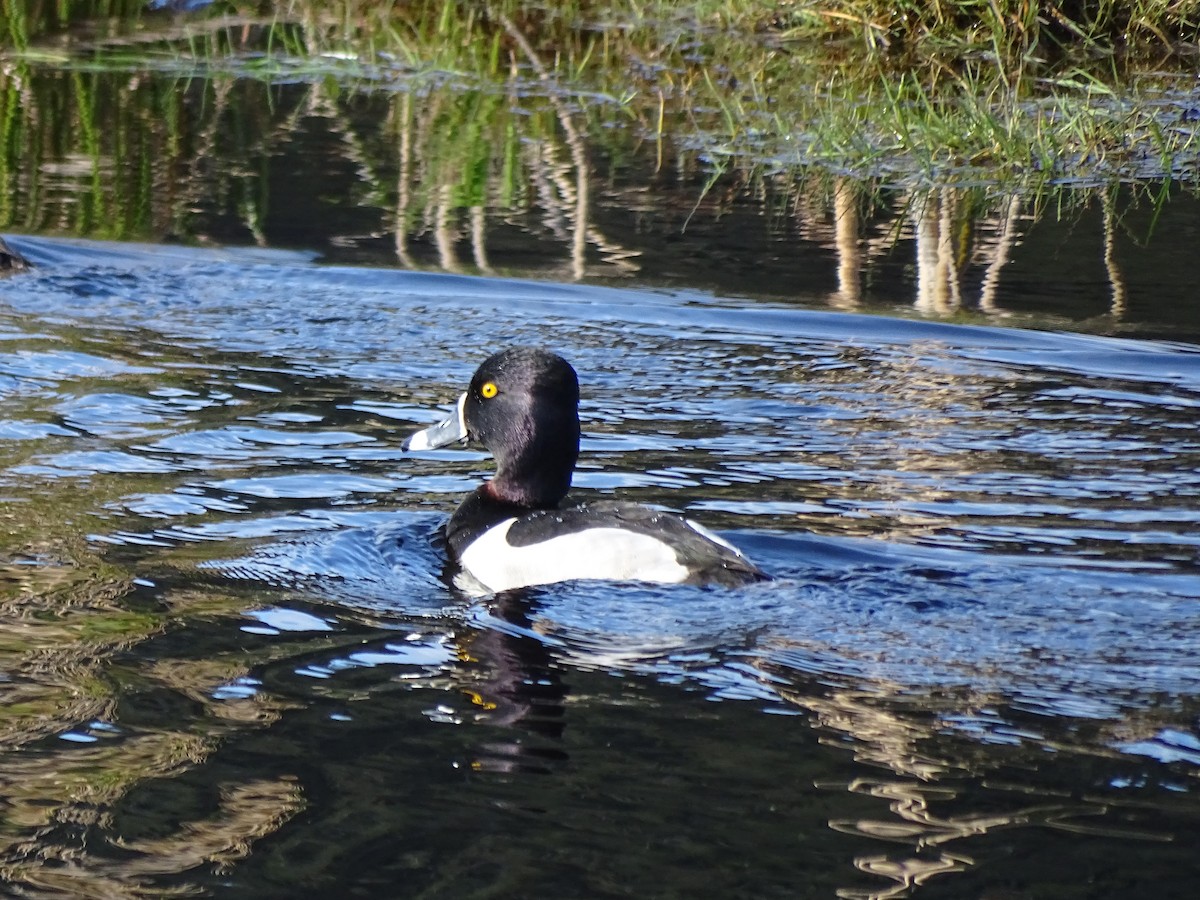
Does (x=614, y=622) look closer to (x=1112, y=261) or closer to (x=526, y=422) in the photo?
(x=526, y=422)

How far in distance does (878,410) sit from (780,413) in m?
0.42

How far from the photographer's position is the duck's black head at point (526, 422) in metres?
6.49

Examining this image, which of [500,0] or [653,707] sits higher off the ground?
[500,0]

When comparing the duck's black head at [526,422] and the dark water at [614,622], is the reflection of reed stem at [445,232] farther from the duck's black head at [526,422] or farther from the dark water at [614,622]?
the duck's black head at [526,422]

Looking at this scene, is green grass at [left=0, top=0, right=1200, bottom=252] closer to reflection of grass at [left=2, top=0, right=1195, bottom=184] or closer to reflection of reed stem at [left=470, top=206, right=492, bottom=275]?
reflection of grass at [left=2, top=0, right=1195, bottom=184]

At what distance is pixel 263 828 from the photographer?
4.01m

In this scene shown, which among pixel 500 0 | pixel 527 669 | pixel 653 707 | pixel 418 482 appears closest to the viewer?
pixel 653 707

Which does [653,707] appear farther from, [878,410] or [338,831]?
[878,410]

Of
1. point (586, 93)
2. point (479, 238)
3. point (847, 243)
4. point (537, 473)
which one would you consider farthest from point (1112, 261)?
point (586, 93)

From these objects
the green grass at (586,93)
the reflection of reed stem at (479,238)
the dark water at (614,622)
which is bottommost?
the dark water at (614,622)

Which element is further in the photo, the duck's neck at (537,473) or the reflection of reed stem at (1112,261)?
the reflection of reed stem at (1112,261)

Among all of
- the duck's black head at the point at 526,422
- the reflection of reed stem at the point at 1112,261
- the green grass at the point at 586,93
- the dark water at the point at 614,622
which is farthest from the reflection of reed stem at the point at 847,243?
the duck's black head at the point at 526,422

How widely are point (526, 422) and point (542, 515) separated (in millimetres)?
455

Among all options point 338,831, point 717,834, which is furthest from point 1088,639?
point 338,831
